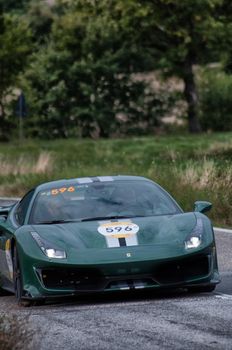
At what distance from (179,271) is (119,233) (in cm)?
62

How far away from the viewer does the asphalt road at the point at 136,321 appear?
31.8 ft

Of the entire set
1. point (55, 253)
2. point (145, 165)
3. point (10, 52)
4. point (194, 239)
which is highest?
point (55, 253)

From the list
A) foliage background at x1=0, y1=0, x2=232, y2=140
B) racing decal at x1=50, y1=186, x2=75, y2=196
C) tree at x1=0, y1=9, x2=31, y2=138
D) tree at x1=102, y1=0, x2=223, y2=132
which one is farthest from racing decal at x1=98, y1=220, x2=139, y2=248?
tree at x1=0, y1=9, x2=31, y2=138

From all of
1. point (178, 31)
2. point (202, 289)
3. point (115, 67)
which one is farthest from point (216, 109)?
point (202, 289)

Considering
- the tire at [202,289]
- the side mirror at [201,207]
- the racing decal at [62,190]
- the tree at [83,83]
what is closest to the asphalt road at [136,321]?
the tire at [202,289]

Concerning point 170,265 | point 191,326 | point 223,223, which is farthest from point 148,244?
point 223,223

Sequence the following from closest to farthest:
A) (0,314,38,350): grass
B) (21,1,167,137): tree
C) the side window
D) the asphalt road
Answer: (0,314,38,350): grass < the asphalt road < the side window < (21,1,167,137): tree

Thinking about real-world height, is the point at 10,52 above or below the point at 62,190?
below

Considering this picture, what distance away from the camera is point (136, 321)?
10844 millimetres

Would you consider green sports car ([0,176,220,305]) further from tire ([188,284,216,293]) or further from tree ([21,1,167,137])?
tree ([21,1,167,137])

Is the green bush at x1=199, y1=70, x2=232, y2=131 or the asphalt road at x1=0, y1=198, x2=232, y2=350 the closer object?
the asphalt road at x1=0, y1=198, x2=232, y2=350

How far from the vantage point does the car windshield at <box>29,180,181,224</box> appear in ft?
43.7

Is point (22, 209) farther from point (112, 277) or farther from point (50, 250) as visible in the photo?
point (112, 277)

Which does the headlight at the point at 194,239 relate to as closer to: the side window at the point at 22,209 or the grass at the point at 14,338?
the side window at the point at 22,209
